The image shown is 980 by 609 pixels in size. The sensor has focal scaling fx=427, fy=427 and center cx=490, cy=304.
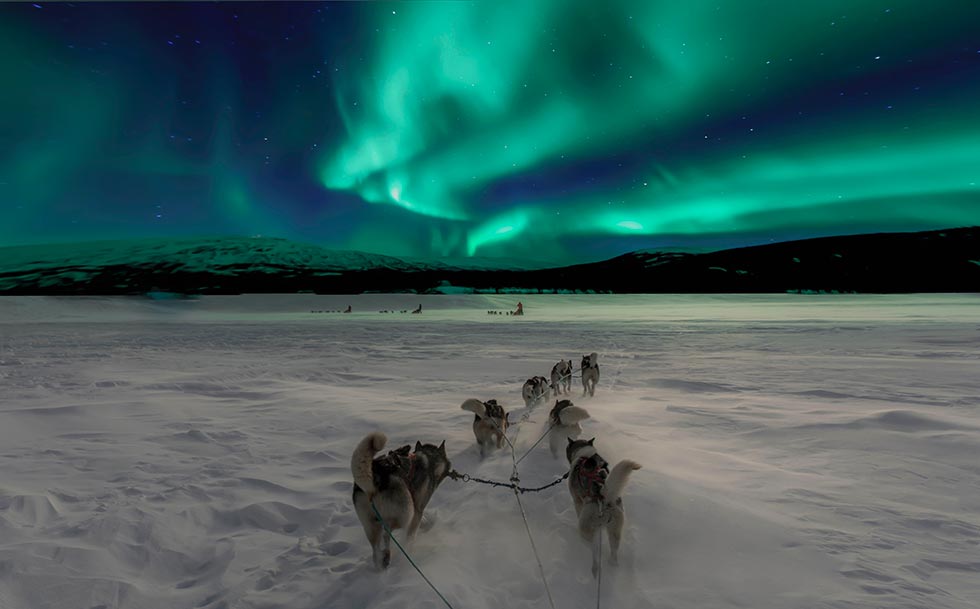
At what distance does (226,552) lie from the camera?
10.5 ft

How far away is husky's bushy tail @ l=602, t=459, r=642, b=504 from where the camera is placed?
246 centimetres

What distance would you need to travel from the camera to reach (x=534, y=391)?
7328 millimetres

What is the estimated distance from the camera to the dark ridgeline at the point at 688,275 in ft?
272

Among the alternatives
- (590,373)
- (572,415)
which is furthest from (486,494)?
(590,373)

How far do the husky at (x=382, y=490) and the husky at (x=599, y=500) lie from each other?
3.78ft

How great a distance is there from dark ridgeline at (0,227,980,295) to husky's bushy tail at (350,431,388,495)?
72679mm

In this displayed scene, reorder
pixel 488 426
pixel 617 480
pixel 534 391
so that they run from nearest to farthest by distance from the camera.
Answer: pixel 617 480
pixel 488 426
pixel 534 391

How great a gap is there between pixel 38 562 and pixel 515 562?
334cm

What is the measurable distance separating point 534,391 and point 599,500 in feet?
15.2

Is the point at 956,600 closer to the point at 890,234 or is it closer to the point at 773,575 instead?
the point at 773,575

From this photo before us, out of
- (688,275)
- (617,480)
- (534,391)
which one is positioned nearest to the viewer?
(617,480)

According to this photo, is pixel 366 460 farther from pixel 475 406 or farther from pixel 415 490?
pixel 475 406

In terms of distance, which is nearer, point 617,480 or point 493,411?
point 617,480

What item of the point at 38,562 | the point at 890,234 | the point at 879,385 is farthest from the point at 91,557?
the point at 890,234
